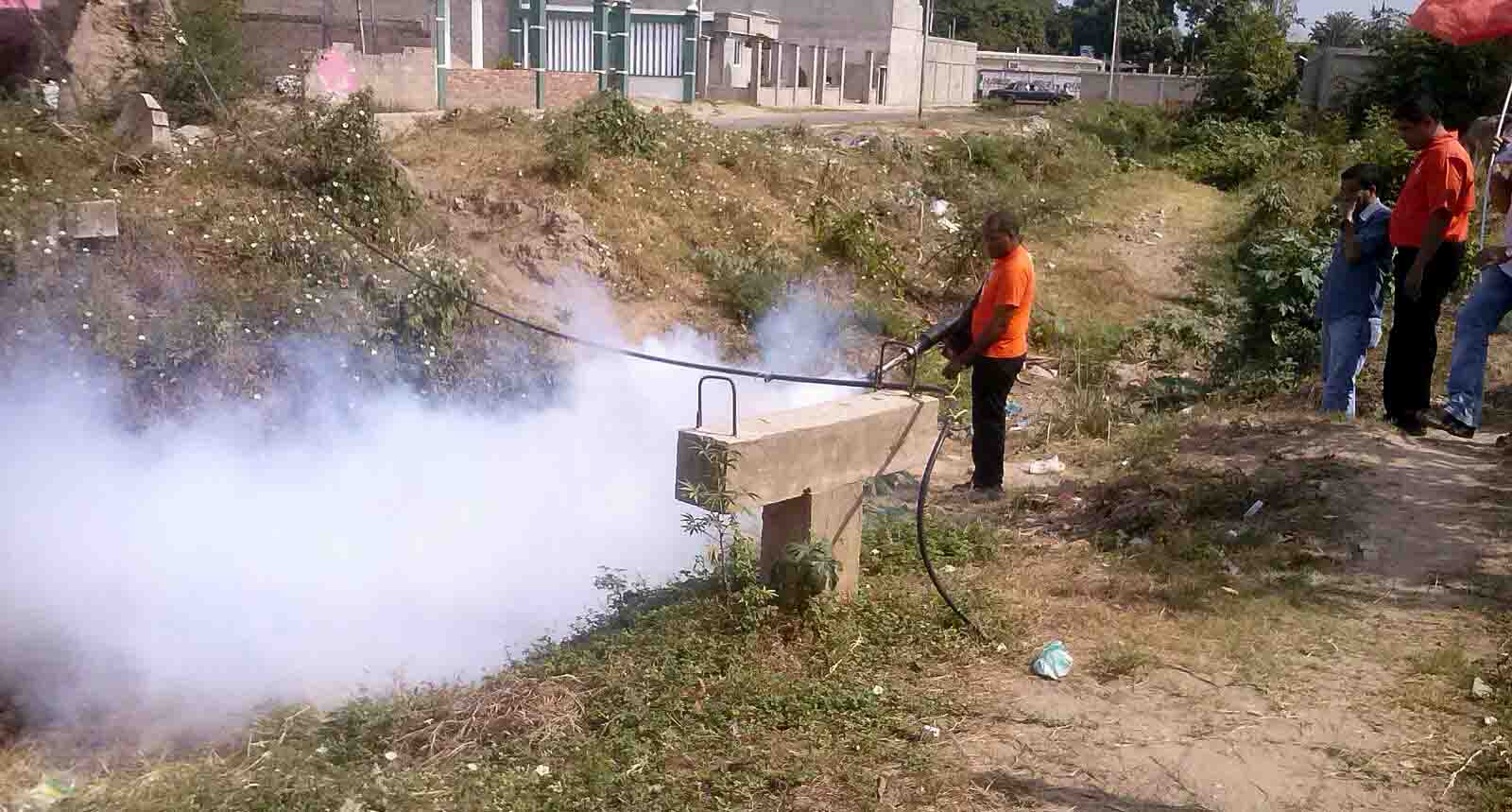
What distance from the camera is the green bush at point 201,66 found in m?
11.1

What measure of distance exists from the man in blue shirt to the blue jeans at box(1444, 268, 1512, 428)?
0.59m

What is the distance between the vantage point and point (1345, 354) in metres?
7.05

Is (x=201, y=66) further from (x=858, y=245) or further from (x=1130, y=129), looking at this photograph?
(x=1130, y=129)

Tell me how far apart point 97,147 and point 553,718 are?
7530 mm

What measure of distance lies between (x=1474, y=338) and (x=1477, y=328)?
0.18 ft

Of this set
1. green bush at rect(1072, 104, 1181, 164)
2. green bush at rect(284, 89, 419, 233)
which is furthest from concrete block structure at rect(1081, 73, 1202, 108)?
green bush at rect(284, 89, 419, 233)

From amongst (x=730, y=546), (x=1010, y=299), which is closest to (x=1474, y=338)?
(x=1010, y=299)

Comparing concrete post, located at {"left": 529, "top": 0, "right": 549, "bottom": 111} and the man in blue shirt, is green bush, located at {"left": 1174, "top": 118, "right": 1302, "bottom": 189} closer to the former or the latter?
concrete post, located at {"left": 529, "top": 0, "right": 549, "bottom": 111}

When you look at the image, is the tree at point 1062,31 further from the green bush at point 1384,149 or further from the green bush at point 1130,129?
the green bush at point 1384,149

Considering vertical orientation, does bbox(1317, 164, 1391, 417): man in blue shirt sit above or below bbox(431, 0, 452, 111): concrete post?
below

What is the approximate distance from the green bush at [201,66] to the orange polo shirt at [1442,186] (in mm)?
9335

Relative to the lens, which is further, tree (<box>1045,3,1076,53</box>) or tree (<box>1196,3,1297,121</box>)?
tree (<box>1045,3,1076,53</box>)

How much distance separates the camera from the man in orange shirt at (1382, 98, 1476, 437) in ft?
20.2

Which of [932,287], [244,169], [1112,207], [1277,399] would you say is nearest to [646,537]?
[1277,399]
